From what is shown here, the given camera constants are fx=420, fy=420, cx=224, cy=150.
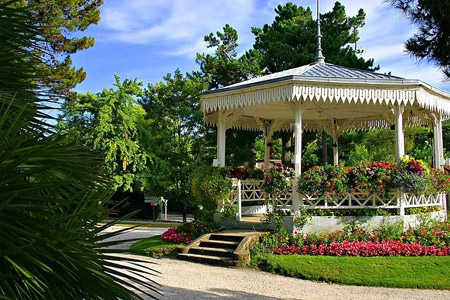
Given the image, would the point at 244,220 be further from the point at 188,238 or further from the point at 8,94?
the point at 8,94

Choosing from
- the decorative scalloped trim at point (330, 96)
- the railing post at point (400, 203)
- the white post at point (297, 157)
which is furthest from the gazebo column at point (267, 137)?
the railing post at point (400, 203)

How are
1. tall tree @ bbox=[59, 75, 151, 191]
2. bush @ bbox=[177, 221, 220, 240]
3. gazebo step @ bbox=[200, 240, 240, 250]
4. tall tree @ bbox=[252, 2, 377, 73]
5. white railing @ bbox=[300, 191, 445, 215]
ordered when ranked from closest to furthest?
gazebo step @ bbox=[200, 240, 240, 250]
white railing @ bbox=[300, 191, 445, 215]
bush @ bbox=[177, 221, 220, 240]
tall tree @ bbox=[252, 2, 377, 73]
tall tree @ bbox=[59, 75, 151, 191]

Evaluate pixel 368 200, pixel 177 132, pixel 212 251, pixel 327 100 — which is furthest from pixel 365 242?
pixel 177 132

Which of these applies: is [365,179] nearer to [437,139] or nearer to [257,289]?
[437,139]

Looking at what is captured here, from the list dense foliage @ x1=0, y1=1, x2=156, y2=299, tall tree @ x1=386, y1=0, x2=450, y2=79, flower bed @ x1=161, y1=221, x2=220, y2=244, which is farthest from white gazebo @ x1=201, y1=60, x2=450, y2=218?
dense foliage @ x1=0, y1=1, x2=156, y2=299

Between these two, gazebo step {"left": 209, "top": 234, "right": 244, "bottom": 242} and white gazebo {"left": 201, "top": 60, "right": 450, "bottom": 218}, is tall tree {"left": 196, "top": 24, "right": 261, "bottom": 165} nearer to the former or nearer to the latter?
white gazebo {"left": 201, "top": 60, "right": 450, "bottom": 218}

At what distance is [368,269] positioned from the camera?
8.30 m

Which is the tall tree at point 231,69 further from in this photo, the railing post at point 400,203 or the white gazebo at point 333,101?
the railing post at point 400,203

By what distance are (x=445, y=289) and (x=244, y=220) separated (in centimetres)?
566

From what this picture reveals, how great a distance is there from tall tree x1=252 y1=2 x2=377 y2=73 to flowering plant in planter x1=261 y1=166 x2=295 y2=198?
11.1 m

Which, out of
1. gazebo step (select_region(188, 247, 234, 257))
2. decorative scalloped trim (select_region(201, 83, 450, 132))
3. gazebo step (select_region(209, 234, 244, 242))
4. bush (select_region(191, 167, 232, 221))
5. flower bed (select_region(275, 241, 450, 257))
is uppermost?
decorative scalloped trim (select_region(201, 83, 450, 132))

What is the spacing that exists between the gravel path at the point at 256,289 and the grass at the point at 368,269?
0.80 ft

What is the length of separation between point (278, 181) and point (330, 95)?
2.51 m

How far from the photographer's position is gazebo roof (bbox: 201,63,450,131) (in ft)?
34.1
